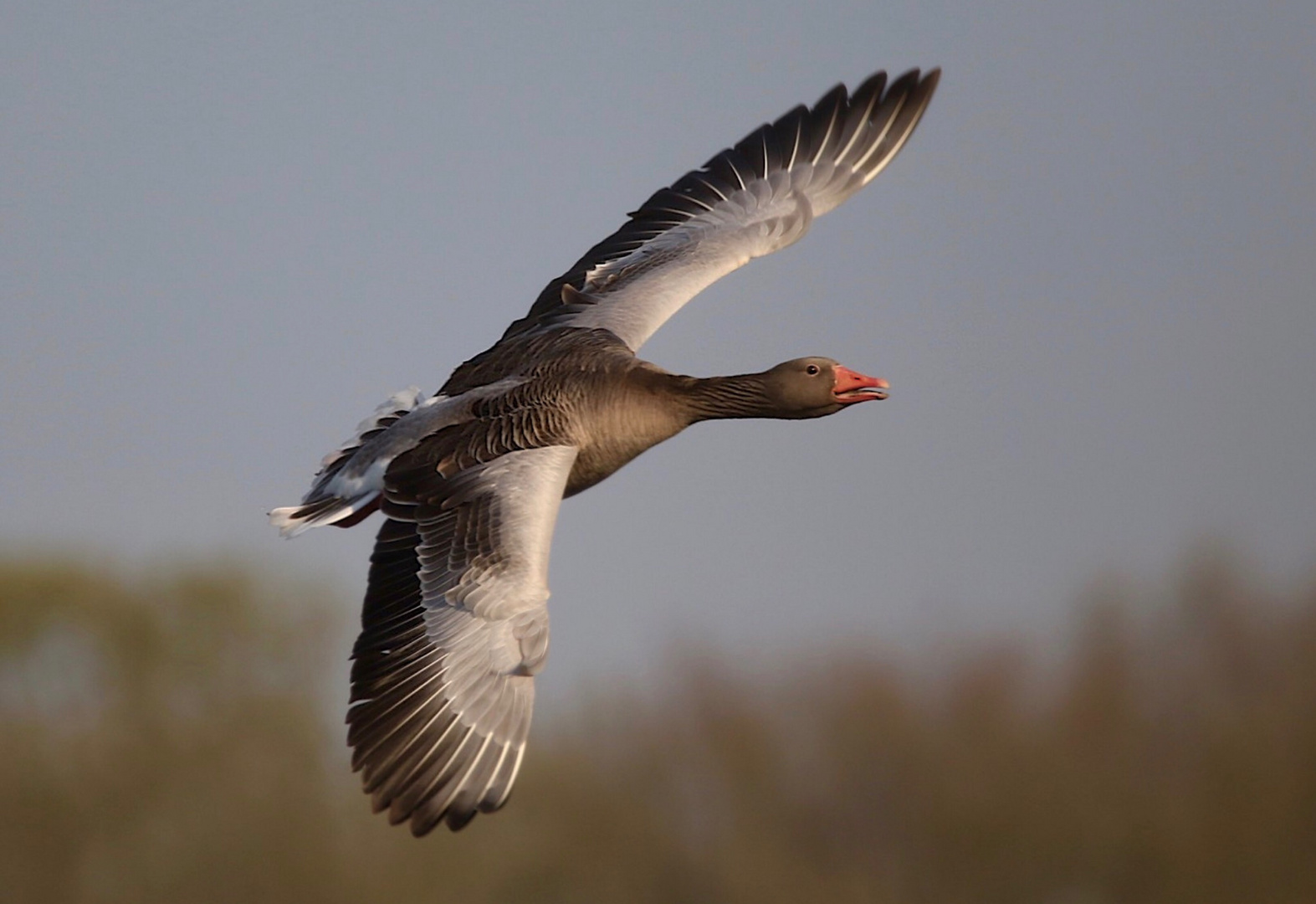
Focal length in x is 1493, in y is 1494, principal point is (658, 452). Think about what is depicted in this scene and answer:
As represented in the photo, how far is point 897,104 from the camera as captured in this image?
1080cm

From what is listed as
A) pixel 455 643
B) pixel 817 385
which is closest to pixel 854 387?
pixel 817 385

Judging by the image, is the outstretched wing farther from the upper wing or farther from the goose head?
the upper wing

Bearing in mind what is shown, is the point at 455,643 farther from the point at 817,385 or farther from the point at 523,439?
the point at 817,385

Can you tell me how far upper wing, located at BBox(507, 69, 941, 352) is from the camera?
10227 mm

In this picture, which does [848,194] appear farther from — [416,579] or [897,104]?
[416,579]

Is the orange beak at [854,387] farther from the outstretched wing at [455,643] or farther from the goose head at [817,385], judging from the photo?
the outstretched wing at [455,643]

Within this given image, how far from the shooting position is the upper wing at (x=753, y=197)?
33.6 feet

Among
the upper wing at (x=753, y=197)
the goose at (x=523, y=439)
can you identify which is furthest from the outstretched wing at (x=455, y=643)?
the upper wing at (x=753, y=197)

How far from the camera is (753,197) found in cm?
1095

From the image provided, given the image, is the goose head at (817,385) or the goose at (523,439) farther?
the goose head at (817,385)

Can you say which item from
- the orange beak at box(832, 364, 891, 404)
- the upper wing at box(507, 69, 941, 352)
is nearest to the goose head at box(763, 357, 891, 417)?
the orange beak at box(832, 364, 891, 404)

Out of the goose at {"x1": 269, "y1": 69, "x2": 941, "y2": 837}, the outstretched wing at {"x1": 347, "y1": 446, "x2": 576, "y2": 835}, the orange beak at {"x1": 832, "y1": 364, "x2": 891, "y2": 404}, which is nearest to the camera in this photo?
the outstretched wing at {"x1": 347, "y1": 446, "x2": 576, "y2": 835}

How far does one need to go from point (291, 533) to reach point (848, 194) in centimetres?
487

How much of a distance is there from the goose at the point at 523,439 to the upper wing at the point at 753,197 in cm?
1
